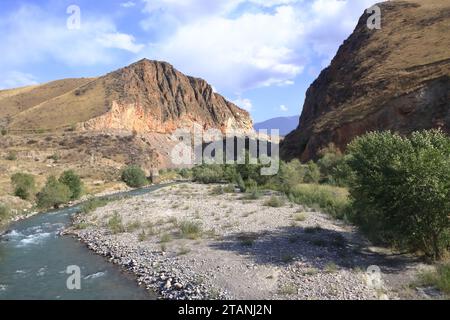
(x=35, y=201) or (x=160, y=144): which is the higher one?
(x=160, y=144)

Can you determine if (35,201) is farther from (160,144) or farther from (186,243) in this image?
(160,144)

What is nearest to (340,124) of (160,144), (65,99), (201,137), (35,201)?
(35,201)

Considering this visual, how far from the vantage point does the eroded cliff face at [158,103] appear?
121750 mm

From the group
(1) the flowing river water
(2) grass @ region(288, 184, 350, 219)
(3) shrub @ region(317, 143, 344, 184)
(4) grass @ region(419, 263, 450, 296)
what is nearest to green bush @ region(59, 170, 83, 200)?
(1) the flowing river water

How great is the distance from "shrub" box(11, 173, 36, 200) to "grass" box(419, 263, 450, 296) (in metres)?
39.2

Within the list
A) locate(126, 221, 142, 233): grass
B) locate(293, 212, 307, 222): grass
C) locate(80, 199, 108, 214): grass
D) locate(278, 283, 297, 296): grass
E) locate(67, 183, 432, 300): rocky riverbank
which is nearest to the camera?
locate(278, 283, 297, 296): grass

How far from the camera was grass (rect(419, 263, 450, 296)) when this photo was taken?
1179 cm

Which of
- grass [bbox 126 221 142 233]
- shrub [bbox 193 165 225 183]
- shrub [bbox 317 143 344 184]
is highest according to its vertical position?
shrub [bbox 317 143 344 184]

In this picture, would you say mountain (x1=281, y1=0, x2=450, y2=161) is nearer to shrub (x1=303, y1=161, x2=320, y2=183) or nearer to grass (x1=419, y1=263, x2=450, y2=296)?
shrub (x1=303, y1=161, x2=320, y2=183)

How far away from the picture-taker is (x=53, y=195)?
131 feet

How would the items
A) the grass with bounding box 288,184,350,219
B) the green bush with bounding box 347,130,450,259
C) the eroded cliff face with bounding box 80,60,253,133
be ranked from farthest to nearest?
1. the eroded cliff face with bounding box 80,60,253,133
2. the grass with bounding box 288,184,350,219
3. the green bush with bounding box 347,130,450,259

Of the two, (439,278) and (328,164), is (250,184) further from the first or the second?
(439,278)

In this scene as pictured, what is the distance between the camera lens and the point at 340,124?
55.8 m
